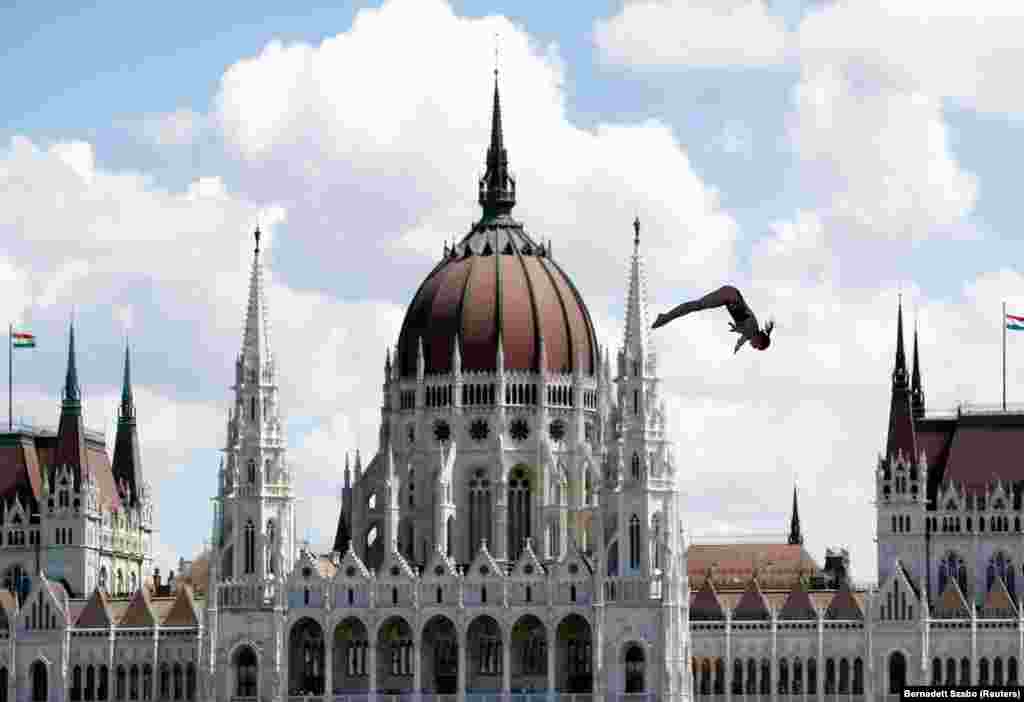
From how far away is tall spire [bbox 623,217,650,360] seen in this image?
170250 millimetres

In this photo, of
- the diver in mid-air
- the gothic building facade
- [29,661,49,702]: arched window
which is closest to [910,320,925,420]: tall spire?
the gothic building facade

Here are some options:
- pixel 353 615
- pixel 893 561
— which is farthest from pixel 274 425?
pixel 893 561

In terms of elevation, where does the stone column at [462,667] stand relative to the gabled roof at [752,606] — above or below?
below

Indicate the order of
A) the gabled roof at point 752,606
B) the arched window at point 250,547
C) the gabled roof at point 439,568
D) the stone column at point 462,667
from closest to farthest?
the stone column at point 462,667
the gabled roof at point 439,568
the gabled roof at point 752,606
the arched window at point 250,547

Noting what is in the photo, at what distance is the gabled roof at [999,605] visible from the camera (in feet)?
561

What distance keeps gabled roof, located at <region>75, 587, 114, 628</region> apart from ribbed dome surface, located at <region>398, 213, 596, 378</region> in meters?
21.8

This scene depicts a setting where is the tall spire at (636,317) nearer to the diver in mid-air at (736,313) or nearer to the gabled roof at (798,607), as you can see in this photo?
the gabled roof at (798,607)

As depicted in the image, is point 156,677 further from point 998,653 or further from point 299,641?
point 998,653

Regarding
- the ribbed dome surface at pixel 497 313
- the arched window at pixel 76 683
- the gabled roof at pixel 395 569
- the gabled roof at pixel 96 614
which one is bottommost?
the arched window at pixel 76 683

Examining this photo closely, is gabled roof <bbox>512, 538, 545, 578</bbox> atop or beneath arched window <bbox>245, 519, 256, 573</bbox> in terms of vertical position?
beneath

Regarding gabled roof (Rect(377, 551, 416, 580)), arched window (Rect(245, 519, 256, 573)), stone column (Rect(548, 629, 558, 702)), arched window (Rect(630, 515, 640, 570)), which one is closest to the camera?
stone column (Rect(548, 629, 558, 702))

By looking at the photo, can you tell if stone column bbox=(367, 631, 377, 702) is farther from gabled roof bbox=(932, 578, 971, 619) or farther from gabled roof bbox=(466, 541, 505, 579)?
gabled roof bbox=(932, 578, 971, 619)

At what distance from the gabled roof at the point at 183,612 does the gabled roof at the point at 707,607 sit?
2723 centimetres

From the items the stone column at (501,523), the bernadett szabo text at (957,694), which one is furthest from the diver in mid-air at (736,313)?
the stone column at (501,523)
